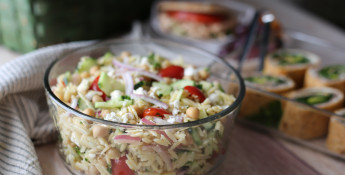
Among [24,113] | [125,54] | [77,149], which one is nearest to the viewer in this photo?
[77,149]

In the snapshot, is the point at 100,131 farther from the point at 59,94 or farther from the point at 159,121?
the point at 59,94

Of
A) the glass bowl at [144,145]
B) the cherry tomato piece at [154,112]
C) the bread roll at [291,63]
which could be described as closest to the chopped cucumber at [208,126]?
the glass bowl at [144,145]

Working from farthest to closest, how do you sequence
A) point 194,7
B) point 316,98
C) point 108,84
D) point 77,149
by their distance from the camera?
point 194,7 < point 316,98 < point 108,84 < point 77,149

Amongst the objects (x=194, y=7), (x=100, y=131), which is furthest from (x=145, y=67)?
(x=194, y=7)

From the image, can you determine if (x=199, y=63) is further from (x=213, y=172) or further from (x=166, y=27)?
(x=166, y=27)

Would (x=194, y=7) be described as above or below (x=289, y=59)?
above

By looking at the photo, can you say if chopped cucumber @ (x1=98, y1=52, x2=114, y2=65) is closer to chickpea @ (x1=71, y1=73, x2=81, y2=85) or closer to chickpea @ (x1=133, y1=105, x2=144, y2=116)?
chickpea @ (x1=71, y1=73, x2=81, y2=85)

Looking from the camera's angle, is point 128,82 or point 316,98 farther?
point 316,98
